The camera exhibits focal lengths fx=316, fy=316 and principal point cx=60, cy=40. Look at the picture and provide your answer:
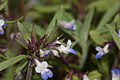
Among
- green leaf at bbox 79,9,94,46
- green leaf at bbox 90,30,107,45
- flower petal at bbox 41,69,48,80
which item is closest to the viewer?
flower petal at bbox 41,69,48,80

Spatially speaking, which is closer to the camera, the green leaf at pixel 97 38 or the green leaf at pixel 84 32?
the green leaf at pixel 97 38

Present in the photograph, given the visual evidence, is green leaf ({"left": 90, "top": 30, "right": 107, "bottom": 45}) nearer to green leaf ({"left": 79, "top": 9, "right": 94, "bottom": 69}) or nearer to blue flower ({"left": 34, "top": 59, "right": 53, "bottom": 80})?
green leaf ({"left": 79, "top": 9, "right": 94, "bottom": 69})

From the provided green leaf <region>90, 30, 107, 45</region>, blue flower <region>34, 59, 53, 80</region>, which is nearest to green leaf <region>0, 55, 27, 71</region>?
blue flower <region>34, 59, 53, 80</region>

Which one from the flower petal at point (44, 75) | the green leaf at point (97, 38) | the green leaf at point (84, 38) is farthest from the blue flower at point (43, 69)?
the green leaf at point (84, 38)

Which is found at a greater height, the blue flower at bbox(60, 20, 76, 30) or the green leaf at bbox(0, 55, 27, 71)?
the blue flower at bbox(60, 20, 76, 30)

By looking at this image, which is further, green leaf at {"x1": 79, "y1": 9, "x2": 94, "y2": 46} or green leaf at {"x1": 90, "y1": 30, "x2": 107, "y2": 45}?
green leaf at {"x1": 79, "y1": 9, "x2": 94, "y2": 46}

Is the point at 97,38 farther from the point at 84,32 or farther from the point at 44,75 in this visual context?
the point at 44,75

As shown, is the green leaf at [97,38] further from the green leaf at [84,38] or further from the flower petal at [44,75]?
the flower petal at [44,75]

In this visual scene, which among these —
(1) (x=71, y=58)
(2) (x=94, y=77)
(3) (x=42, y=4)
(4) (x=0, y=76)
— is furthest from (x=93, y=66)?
(3) (x=42, y=4)

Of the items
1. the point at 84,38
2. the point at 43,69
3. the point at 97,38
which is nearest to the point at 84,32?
the point at 84,38

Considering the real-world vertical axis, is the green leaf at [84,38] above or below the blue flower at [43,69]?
above

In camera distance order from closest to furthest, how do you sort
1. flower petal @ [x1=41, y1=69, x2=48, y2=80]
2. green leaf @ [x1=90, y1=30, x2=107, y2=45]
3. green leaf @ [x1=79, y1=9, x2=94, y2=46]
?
flower petal @ [x1=41, y1=69, x2=48, y2=80] → green leaf @ [x1=90, y1=30, x2=107, y2=45] → green leaf @ [x1=79, y1=9, x2=94, y2=46]

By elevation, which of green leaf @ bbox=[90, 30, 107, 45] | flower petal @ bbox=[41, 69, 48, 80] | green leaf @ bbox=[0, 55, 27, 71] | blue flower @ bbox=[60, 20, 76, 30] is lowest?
flower petal @ bbox=[41, 69, 48, 80]
